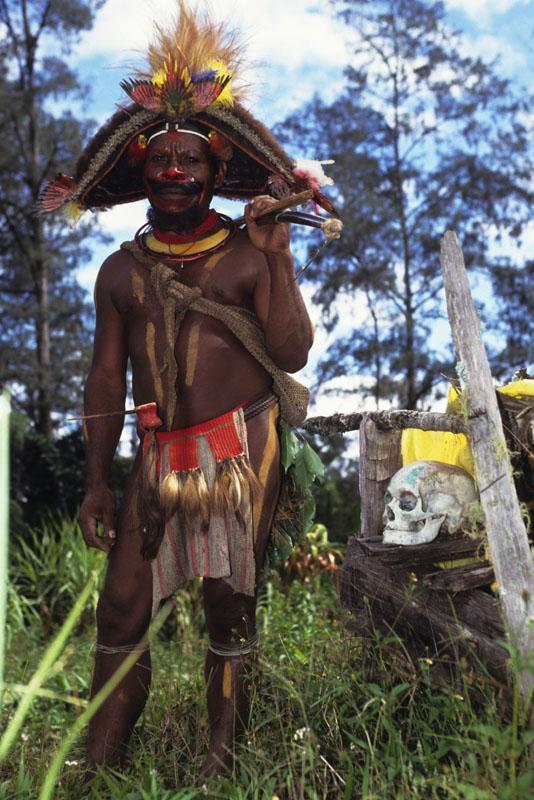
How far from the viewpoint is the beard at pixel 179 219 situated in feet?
9.50

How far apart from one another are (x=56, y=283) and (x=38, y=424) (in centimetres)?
406

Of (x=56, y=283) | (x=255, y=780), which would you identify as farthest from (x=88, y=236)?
(x=255, y=780)

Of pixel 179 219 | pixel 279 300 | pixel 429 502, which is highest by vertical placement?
pixel 179 219

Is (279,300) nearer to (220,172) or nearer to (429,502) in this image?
(220,172)

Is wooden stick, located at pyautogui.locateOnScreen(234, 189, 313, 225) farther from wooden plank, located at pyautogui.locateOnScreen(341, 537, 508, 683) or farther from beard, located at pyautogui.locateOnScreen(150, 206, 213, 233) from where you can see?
wooden plank, located at pyautogui.locateOnScreen(341, 537, 508, 683)

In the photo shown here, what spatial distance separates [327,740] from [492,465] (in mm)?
1101

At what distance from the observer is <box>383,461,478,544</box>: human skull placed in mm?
2779

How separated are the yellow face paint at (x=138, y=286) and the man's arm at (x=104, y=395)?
0.38 feet

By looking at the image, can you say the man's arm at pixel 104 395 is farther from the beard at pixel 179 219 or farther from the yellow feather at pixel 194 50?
the yellow feather at pixel 194 50

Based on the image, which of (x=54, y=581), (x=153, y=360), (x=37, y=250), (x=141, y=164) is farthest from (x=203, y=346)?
(x=37, y=250)

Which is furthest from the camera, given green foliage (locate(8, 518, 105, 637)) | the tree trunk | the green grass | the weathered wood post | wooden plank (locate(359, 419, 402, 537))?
the tree trunk

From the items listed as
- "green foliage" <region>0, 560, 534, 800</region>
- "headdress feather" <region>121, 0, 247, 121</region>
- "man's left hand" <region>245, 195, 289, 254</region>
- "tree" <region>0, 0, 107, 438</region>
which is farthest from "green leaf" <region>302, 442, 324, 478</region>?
"tree" <region>0, 0, 107, 438</region>

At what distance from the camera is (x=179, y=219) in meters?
2.90

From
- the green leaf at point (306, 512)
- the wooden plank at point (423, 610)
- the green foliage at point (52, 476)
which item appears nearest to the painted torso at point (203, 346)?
the green leaf at point (306, 512)
